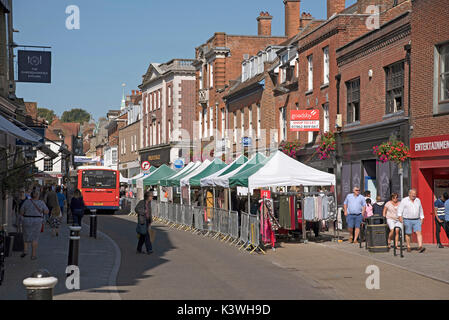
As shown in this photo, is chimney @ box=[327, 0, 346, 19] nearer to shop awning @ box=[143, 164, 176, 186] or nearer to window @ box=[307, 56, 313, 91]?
window @ box=[307, 56, 313, 91]

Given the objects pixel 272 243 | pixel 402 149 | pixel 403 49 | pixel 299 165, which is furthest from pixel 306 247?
pixel 403 49

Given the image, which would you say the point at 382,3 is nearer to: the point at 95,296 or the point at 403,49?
the point at 403,49

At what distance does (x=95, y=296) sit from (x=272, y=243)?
1018cm

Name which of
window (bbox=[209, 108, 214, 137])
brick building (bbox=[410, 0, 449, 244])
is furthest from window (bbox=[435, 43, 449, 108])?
window (bbox=[209, 108, 214, 137])

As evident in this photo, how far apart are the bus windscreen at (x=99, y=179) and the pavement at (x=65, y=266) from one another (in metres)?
20.1

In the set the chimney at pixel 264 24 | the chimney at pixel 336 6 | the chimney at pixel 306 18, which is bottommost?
the chimney at pixel 336 6

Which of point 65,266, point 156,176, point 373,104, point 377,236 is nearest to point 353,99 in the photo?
point 373,104

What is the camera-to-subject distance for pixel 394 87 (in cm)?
2612

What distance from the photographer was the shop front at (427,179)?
2302cm

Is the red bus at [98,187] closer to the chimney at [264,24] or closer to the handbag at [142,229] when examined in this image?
the chimney at [264,24]

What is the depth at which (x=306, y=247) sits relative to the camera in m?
22.3

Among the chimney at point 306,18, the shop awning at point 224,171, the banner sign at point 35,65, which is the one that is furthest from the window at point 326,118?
the chimney at point 306,18

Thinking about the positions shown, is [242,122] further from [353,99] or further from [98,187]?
[353,99]

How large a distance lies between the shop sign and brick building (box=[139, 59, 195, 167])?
1525 inches
